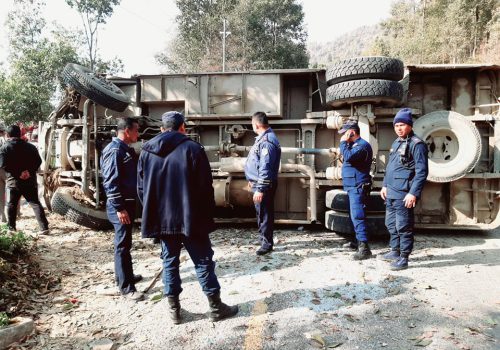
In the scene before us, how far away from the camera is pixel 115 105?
5875mm

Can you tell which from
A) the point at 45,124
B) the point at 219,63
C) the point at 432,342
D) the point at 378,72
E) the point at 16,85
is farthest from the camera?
the point at 219,63

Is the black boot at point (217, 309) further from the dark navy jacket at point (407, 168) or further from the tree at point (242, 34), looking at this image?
the tree at point (242, 34)

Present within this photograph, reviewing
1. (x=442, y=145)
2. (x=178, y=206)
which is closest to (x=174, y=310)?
(x=178, y=206)

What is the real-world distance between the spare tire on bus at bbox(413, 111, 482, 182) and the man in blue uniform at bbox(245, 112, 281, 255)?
8.52 feet

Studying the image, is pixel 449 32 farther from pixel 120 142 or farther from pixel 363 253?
pixel 120 142

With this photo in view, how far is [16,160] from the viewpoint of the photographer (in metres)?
5.72

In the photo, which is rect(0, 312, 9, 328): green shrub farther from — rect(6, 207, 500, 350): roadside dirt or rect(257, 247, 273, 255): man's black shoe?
rect(257, 247, 273, 255): man's black shoe

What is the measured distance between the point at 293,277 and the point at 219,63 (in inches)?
1084

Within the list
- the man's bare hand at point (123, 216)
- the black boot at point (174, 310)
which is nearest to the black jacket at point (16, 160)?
the man's bare hand at point (123, 216)

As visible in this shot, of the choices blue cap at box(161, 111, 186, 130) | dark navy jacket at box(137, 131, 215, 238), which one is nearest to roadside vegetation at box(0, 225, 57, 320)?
dark navy jacket at box(137, 131, 215, 238)

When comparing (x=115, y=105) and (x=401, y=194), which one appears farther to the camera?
(x=115, y=105)

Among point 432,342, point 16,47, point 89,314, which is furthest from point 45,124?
point 16,47

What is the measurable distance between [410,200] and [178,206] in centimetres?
267

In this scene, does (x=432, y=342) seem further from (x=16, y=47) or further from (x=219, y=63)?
(x=219, y=63)
